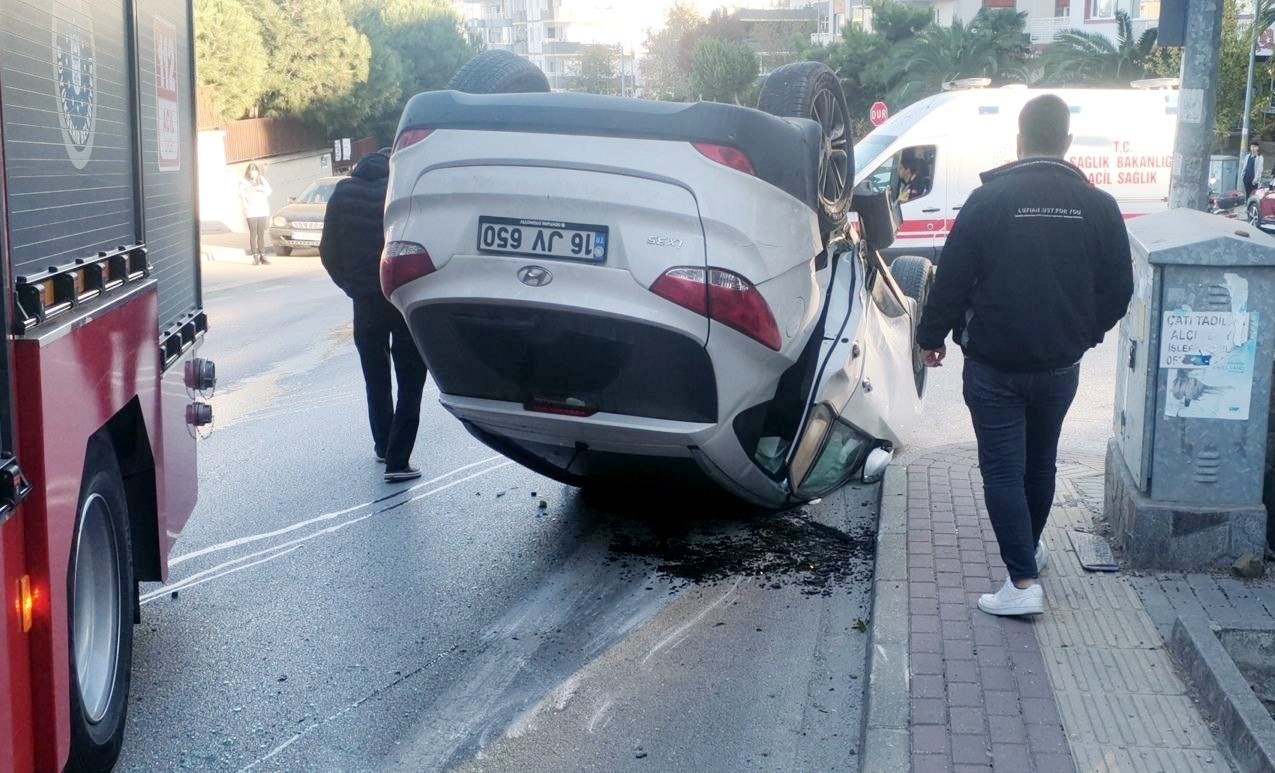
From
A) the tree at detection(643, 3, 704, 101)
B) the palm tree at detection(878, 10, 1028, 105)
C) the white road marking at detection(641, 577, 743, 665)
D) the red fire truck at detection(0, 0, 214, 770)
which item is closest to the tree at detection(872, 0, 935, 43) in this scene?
the palm tree at detection(878, 10, 1028, 105)

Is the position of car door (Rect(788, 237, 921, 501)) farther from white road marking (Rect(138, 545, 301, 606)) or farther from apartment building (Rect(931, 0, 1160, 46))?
apartment building (Rect(931, 0, 1160, 46))

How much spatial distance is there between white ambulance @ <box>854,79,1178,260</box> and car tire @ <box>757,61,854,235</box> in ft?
32.9

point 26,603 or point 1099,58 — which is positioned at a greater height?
point 1099,58

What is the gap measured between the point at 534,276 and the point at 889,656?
190cm

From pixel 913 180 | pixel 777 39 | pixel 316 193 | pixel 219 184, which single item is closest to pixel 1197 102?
pixel 913 180

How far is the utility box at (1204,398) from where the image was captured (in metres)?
5.46

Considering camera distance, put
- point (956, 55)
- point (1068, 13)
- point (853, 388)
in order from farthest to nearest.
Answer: point (1068, 13) < point (956, 55) < point (853, 388)

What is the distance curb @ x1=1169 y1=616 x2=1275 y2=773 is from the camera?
3.93 metres

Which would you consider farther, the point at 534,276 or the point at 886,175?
the point at 886,175

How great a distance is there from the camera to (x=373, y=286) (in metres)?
7.93

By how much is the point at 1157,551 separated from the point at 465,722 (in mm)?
2875

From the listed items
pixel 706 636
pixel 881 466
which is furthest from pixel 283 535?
pixel 881 466

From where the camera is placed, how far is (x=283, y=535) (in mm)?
6980

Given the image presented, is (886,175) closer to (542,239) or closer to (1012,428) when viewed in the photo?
(1012,428)
